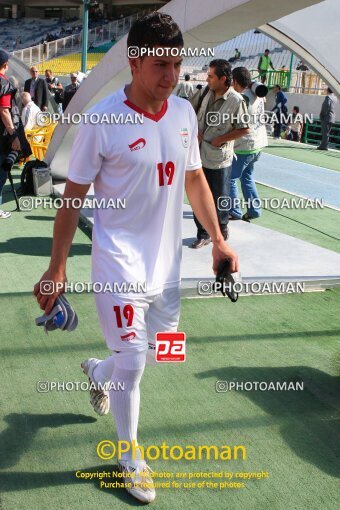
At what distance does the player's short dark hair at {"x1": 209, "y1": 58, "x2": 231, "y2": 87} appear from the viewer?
7.02 meters

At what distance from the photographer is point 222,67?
7.06 meters

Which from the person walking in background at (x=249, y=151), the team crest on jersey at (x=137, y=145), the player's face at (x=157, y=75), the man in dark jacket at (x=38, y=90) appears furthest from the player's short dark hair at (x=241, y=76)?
the man in dark jacket at (x=38, y=90)

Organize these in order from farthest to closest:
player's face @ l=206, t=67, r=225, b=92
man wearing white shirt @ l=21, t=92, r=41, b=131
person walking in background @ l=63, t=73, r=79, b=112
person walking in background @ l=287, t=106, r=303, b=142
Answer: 1. person walking in background @ l=287, t=106, r=303, b=142
2. person walking in background @ l=63, t=73, r=79, b=112
3. man wearing white shirt @ l=21, t=92, r=41, b=131
4. player's face @ l=206, t=67, r=225, b=92

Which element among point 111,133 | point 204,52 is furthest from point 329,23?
point 111,133

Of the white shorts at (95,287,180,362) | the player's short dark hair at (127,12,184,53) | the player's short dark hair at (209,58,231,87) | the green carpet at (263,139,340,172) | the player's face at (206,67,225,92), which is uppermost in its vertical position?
the player's short dark hair at (127,12,184,53)

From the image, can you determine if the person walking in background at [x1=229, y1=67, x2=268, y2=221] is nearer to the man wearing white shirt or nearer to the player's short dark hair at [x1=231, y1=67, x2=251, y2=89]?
the player's short dark hair at [x1=231, y1=67, x2=251, y2=89]

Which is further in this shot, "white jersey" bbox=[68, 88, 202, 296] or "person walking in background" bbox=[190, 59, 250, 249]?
"person walking in background" bbox=[190, 59, 250, 249]

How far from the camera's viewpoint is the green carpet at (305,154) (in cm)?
1647

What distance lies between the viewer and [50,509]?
313 cm

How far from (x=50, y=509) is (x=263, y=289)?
3.56m

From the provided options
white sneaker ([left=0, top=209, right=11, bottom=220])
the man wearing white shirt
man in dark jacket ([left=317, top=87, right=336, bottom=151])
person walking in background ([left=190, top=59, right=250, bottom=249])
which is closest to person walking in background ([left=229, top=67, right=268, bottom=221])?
person walking in background ([left=190, top=59, right=250, bottom=249])

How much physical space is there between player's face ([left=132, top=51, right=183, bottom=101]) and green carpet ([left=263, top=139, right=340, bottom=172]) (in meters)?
12.9

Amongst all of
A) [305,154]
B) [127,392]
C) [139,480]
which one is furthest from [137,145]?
[305,154]

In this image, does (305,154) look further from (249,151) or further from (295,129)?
(249,151)
